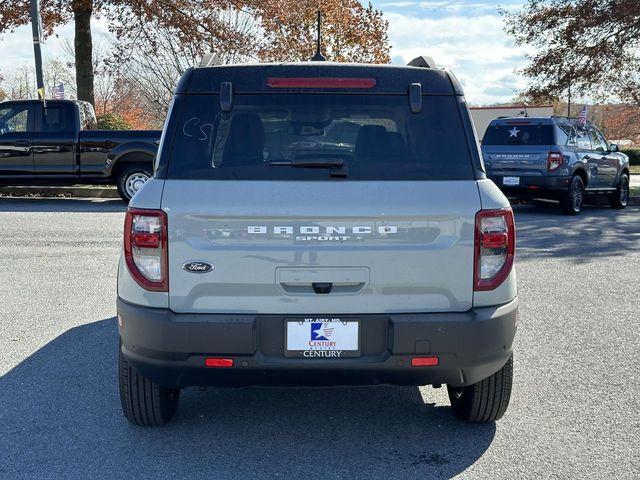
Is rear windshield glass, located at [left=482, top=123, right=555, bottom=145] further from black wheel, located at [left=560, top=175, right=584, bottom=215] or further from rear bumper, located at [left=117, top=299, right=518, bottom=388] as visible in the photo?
rear bumper, located at [left=117, top=299, right=518, bottom=388]

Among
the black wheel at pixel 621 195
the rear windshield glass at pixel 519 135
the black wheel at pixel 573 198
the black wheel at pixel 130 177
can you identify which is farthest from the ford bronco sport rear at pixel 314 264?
the black wheel at pixel 621 195

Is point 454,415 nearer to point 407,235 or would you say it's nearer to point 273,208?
point 407,235

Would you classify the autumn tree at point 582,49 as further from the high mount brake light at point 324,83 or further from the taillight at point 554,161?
the high mount brake light at point 324,83

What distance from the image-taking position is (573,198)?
15.4m

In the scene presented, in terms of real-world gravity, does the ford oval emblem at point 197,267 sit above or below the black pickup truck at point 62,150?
below

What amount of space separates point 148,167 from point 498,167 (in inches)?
273

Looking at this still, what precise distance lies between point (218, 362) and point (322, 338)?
493 mm

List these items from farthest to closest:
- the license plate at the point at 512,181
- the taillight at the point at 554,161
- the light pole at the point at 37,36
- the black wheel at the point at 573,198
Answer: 1. the light pole at the point at 37,36
2. the black wheel at the point at 573,198
3. the license plate at the point at 512,181
4. the taillight at the point at 554,161

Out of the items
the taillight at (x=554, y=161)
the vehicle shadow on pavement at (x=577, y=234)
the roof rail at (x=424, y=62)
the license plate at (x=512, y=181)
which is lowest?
the vehicle shadow on pavement at (x=577, y=234)

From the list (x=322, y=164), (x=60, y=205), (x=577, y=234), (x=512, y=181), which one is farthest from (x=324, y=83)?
(x=60, y=205)

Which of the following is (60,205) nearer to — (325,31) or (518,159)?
(518,159)

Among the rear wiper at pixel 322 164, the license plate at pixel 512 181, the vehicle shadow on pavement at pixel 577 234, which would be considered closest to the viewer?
the rear wiper at pixel 322 164

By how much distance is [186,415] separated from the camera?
4.49 m

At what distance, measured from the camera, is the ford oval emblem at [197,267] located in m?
3.56
